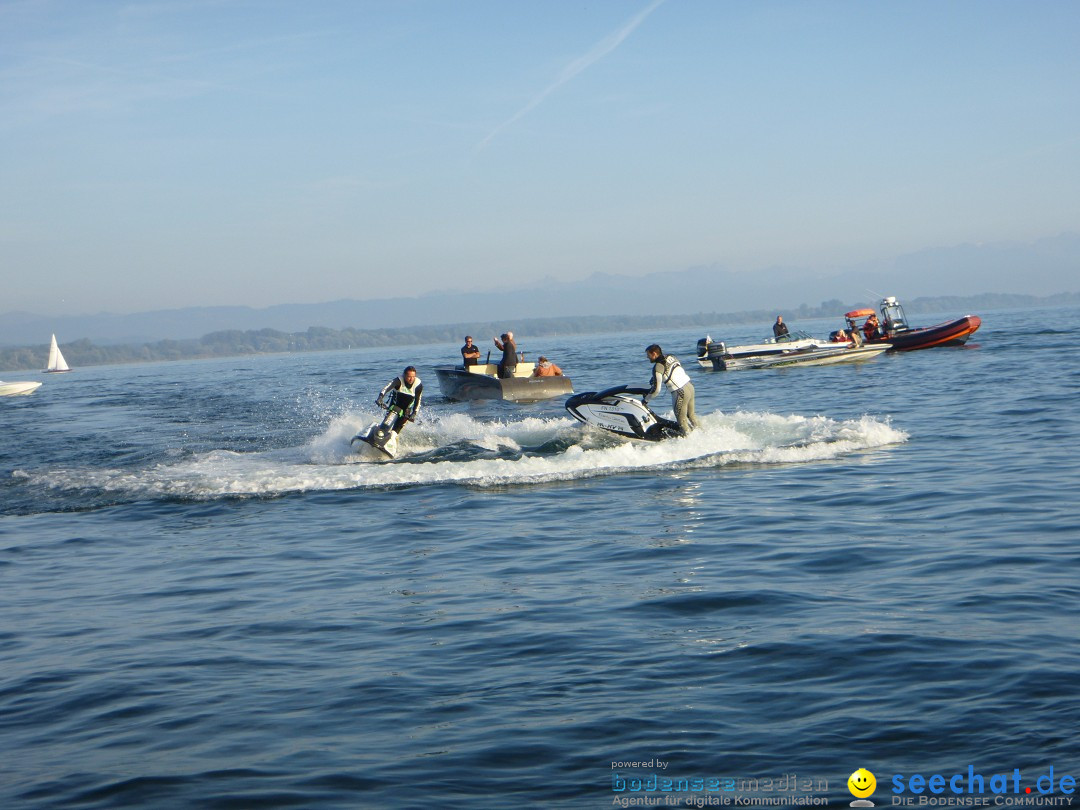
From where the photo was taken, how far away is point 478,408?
97.8 ft

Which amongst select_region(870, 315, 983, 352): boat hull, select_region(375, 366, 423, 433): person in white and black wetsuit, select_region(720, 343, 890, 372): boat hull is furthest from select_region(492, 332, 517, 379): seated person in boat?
select_region(870, 315, 983, 352): boat hull

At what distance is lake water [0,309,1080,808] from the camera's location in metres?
5.52

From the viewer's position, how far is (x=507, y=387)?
100ft

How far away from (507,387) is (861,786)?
25.7m

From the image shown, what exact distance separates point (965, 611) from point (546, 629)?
321cm

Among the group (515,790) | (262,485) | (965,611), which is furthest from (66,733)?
(262,485)

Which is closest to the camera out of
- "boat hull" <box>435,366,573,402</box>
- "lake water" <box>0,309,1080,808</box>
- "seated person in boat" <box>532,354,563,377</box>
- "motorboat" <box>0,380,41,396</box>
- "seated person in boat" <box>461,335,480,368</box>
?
"lake water" <box>0,309,1080,808</box>

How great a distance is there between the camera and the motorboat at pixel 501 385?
100 ft

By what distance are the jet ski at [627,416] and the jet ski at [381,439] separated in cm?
358

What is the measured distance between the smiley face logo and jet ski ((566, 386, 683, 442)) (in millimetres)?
13113

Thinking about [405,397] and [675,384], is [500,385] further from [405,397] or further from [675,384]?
[675,384]

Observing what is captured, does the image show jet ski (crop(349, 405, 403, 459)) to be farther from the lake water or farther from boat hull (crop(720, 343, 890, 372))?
boat hull (crop(720, 343, 890, 372))

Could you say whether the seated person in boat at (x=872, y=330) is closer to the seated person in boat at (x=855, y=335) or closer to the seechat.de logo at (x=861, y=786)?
the seated person in boat at (x=855, y=335)

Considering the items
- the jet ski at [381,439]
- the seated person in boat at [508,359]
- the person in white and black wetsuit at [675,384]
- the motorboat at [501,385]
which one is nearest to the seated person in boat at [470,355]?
the motorboat at [501,385]
